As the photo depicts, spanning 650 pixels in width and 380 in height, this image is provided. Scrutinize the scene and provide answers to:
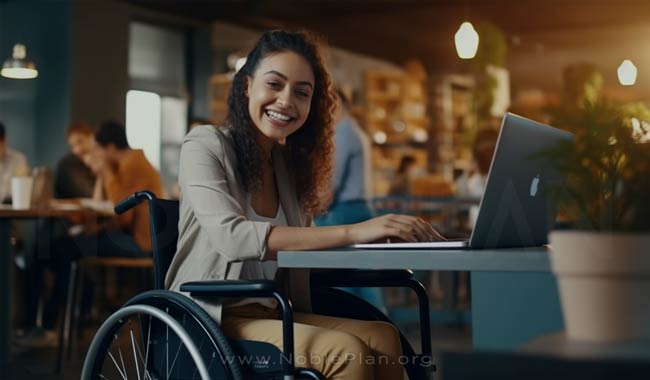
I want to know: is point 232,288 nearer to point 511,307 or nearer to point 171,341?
point 171,341

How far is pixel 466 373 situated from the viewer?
1.00 m

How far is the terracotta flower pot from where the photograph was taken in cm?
101

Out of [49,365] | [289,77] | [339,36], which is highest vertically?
[339,36]

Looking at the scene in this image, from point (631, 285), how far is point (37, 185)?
12.4ft

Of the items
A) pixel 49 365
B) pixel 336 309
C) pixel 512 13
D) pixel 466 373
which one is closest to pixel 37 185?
pixel 49 365

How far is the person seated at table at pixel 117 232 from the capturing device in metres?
4.82

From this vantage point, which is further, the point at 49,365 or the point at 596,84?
the point at 596,84

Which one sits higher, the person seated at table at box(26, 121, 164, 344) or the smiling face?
the smiling face

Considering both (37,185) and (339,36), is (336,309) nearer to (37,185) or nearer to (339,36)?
(37,185)

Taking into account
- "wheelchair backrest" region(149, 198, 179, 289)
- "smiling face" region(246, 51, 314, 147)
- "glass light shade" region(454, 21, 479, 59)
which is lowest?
"wheelchair backrest" region(149, 198, 179, 289)

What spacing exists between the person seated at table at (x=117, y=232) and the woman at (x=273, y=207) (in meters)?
2.86

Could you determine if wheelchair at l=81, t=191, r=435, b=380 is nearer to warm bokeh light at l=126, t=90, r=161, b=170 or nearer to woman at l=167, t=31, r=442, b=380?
woman at l=167, t=31, r=442, b=380

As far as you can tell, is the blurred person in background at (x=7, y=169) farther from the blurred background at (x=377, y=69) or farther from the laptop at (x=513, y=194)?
the laptop at (x=513, y=194)

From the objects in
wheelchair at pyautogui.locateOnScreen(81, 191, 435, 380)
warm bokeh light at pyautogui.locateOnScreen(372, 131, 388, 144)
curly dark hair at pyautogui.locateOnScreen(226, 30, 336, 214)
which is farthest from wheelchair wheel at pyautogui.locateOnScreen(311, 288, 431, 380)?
warm bokeh light at pyautogui.locateOnScreen(372, 131, 388, 144)
